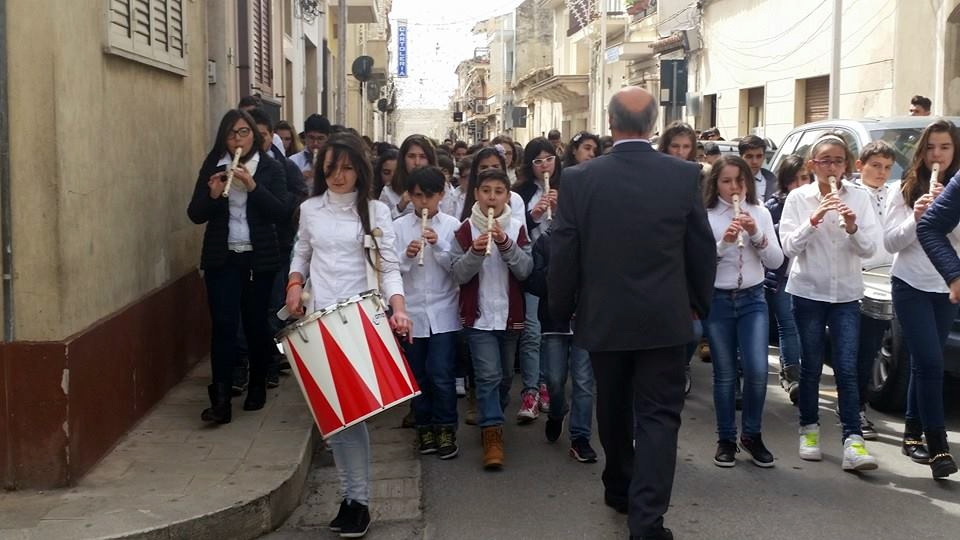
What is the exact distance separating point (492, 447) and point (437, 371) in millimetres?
550

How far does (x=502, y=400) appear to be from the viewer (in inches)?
284

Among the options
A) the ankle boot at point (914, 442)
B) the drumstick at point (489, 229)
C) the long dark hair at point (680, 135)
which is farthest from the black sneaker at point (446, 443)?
the ankle boot at point (914, 442)

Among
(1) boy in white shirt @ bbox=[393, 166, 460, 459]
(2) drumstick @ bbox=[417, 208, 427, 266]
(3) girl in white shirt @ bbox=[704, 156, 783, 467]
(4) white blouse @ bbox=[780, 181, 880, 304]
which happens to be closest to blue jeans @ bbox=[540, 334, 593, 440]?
(1) boy in white shirt @ bbox=[393, 166, 460, 459]

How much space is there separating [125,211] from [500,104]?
236 ft

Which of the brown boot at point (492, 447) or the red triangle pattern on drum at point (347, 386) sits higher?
the red triangle pattern on drum at point (347, 386)

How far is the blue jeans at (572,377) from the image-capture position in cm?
649

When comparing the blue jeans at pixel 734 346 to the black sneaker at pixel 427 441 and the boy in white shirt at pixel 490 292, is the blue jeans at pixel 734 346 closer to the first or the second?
the boy in white shirt at pixel 490 292

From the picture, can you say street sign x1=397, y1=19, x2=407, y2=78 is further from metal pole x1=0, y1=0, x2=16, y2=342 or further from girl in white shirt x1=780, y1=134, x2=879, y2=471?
metal pole x1=0, y1=0, x2=16, y2=342

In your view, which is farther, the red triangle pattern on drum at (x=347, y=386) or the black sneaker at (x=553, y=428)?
the black sneaker at (x=553, y=428)

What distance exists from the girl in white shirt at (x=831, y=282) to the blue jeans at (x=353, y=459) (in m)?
2.66

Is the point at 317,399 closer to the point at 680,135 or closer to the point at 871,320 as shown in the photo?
the point at 680,135

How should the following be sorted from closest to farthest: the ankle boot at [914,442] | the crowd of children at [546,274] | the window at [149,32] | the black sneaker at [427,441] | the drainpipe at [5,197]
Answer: the drainpipe at [5,197]
the crowd of children at [546,274]
the window at [149,32]
the ankle boot at [914,442]
the black sneaker at [427,441]

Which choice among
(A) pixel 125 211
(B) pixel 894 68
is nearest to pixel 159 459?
(A) pixel 125 211

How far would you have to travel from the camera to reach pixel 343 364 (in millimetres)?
4887
